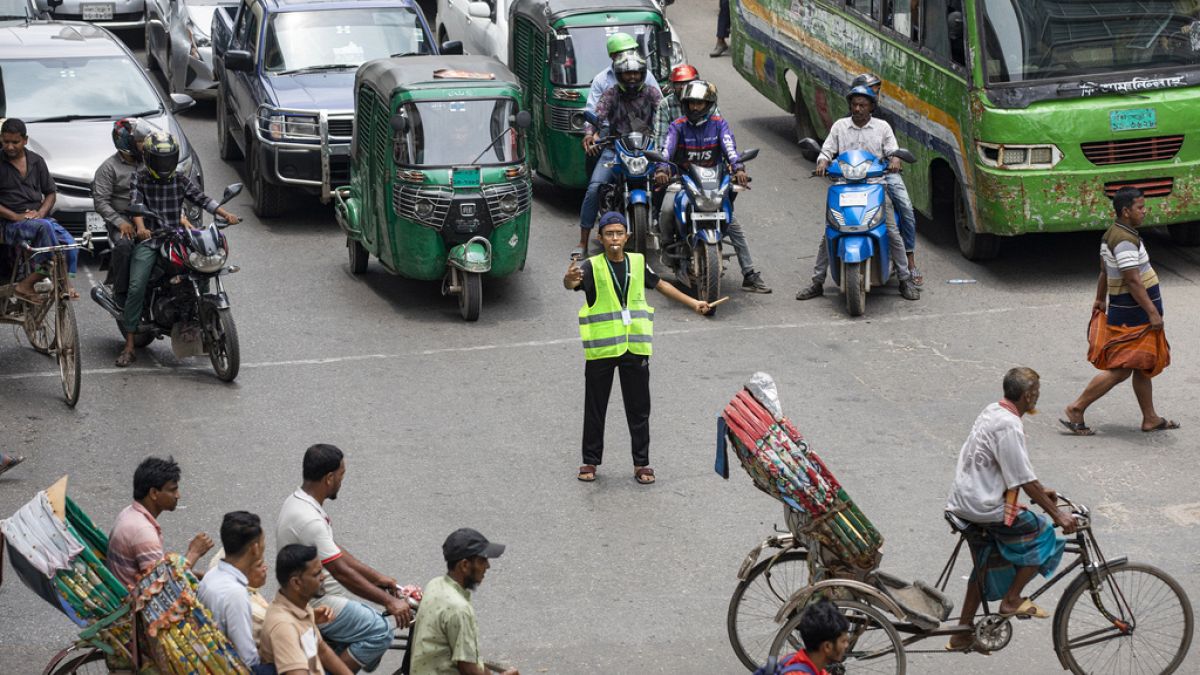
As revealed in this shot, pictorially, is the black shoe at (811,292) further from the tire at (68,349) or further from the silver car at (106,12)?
the silver car at (106,12)

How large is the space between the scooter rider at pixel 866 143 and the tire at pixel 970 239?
90 centimetres

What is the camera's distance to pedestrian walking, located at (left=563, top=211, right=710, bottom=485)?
9.96 metres

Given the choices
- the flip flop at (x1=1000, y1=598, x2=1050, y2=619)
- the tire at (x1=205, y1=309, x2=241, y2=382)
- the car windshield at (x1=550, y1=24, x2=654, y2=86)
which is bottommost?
the tire at (x1=205, y1=309, x2=241, y2=382)

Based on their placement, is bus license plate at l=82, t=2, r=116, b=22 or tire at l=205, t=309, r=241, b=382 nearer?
tire at l=205, t=309, r=241, b=382

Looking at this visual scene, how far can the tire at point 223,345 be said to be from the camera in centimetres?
1193

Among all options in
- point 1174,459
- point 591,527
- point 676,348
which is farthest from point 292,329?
point 1174,459

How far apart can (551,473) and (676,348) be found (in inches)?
105

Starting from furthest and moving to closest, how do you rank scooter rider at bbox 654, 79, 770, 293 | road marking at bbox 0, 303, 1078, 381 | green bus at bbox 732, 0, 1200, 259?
scooter rider at bbox 654, 79, 770, 293, green bus at bbox 732, 0, 1200, 259, road marking at bbox 0, 303, 1078, 381

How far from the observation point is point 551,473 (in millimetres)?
10469

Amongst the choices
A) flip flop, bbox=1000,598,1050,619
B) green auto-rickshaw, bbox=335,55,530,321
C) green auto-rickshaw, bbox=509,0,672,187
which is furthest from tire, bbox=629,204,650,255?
flip flop, bbox=1000,598,1050,619

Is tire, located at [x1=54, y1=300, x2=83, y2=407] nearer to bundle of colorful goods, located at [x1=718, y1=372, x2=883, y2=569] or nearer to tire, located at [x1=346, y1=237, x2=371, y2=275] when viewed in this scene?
tire, located at [x1=346, y1=237, x2=371, y2=275]

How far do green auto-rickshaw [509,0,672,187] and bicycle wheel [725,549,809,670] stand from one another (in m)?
8.93

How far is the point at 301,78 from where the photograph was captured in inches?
661

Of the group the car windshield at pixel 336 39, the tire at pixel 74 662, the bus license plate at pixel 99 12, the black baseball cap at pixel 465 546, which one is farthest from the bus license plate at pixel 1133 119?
the bus license plate at pixel 99 12
